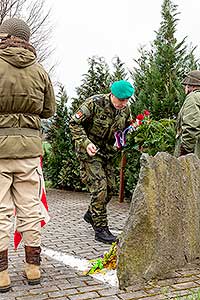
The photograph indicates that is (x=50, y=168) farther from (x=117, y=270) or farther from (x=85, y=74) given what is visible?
(x=117, y=270)

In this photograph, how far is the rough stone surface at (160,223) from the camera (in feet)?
14.4

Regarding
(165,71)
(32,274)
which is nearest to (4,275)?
(32,274)

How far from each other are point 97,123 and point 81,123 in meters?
0.19

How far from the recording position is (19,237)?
194 inches

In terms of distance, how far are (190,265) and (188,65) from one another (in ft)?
18.9

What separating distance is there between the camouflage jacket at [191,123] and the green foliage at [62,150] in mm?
5322

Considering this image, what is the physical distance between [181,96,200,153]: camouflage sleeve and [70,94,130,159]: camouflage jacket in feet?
2.97

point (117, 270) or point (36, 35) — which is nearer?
point (117, 270)

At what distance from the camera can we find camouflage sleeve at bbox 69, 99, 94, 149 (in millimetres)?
6203

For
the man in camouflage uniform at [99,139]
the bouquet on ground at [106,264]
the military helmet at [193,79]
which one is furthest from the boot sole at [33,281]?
Result: the military helmet at [193,79]

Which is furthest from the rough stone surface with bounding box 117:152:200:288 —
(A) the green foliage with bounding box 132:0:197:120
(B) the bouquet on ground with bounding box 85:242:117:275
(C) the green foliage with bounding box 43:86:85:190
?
(C) the green foliage with bounding box 43:86:85:190

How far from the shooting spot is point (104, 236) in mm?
6348

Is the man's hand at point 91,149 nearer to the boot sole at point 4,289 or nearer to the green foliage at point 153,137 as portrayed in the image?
the boot sole at point 4,289

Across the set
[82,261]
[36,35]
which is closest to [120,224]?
[82,261]
